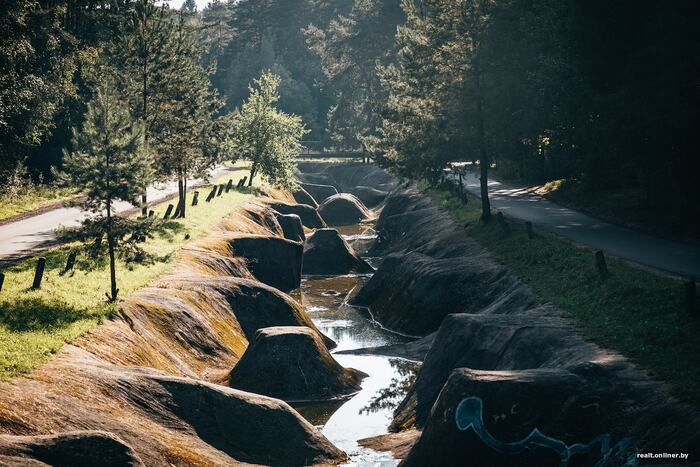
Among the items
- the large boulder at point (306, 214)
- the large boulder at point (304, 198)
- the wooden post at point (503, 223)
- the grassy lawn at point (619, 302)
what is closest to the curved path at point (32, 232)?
the grassy lawn at point (619, 302)

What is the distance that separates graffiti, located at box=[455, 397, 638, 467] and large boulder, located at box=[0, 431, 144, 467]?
22.5 ft

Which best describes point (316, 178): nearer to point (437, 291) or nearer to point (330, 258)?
point (330, 258)

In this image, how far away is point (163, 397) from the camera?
19797 mm

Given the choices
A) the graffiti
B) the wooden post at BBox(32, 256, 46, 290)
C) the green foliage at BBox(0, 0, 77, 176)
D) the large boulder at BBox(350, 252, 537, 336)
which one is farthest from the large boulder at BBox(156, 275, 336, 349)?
the green foliage at BBox(0, 0, 77, 176)

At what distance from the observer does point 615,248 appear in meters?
34.7

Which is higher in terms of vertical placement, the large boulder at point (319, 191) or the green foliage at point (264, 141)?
the green foliage at point (264, 141)

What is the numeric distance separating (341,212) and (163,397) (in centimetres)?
5885

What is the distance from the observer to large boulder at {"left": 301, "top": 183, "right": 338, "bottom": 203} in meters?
93.8

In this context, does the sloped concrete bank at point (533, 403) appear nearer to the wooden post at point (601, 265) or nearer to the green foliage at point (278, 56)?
the wooden post at point (601, 265)

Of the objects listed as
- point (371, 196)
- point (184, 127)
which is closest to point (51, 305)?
point (184, 127)

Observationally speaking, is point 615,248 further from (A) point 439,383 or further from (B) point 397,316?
(A) point 439,383

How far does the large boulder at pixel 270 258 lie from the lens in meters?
45.5

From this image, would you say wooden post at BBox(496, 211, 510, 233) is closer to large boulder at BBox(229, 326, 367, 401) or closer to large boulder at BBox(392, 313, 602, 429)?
large boulder at BBox(392, 313, 602, 429)

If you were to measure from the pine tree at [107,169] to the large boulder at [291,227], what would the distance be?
3577cm
